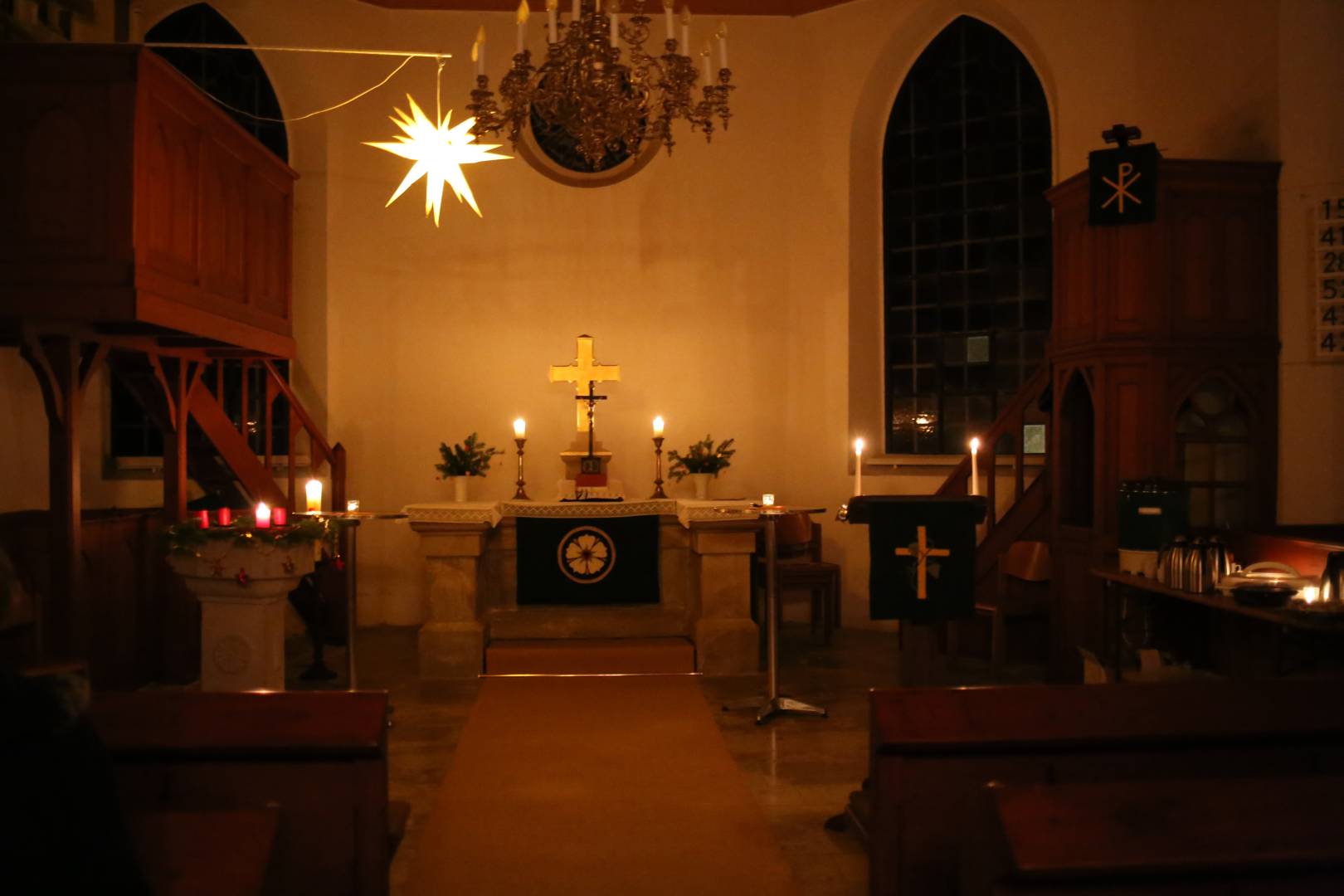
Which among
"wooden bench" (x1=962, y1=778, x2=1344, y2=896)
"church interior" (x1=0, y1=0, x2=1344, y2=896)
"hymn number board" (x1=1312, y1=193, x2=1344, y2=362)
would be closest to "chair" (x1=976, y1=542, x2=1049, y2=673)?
"church interior" (x1=0, y1=0, x2=1344, y2=896)

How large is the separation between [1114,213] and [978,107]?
305 cm

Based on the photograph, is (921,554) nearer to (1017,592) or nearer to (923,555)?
(923,555)

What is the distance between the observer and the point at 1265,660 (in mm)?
5633

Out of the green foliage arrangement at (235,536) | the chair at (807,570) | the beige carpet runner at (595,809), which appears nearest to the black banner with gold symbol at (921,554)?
the beige carpet runner at (595,809)

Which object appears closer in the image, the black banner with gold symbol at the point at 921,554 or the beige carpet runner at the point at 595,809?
the beige carpet runner at the point at 595,809

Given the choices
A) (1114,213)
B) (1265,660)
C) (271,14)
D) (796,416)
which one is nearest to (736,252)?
(796,416)

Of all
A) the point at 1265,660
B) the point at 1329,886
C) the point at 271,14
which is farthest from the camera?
the point at 271,14

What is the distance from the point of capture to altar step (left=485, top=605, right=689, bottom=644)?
7586mm

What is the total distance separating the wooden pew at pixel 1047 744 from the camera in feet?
9.81

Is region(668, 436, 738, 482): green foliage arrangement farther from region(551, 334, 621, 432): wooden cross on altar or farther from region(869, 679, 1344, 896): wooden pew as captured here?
region(869, 679, 1344, 896): wooden pew

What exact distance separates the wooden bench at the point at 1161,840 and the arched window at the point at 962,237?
22.3 feet

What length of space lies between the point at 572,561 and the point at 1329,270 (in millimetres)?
5110

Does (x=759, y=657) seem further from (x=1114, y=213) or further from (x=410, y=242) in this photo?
(x=410, y=242)

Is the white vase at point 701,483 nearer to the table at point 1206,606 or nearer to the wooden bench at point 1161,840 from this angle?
the table at point 1206,606
